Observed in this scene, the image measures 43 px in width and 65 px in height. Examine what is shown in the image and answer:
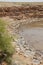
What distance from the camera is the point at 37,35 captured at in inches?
824

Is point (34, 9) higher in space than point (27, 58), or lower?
lower

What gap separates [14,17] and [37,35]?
10.3m

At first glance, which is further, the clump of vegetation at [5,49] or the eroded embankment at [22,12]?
the eroded embankment at [22,12]

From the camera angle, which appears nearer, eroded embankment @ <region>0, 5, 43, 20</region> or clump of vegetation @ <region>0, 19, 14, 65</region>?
clump of vegetation @ <region>0, 19, 14, 65</region>

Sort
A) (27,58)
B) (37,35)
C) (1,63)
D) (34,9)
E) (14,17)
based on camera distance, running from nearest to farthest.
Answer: (1,63)
(27,58)
(37,35)
(14,17)
(34,9)

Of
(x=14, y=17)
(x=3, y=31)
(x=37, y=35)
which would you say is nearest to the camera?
(x=3, y=31)

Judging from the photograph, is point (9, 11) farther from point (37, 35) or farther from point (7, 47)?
point (7, 47)

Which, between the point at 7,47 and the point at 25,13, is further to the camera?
the point at 25,13

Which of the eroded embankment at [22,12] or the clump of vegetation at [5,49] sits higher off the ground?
the clump of vegetation at [5,49]

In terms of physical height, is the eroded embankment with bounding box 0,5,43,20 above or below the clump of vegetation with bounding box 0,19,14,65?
below

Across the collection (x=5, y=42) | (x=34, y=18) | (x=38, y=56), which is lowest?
(x=34, y=18)

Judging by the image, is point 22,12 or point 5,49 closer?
point 5,49

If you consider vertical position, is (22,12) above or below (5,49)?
below

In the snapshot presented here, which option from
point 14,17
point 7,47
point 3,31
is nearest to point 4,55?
point 7,47
